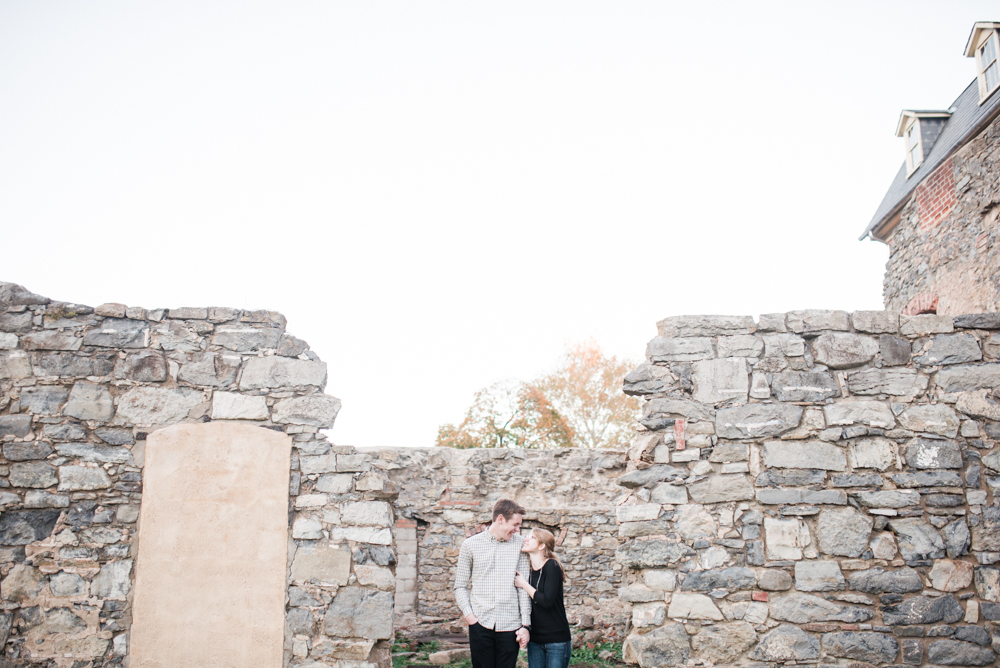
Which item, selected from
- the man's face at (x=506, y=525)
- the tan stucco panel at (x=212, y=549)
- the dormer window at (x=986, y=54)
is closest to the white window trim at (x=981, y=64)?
the dormer window at (x=986, y=54)

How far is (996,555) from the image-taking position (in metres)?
4.55

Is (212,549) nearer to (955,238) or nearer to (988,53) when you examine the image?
(955,238)

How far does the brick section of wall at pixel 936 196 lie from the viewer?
329 inches

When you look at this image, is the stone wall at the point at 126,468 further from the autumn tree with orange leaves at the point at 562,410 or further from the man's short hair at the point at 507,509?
the autumn tree with orange leaves at the point at 562,410

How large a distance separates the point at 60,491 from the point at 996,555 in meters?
6.55

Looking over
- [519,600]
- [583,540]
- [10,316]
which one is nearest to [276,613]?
[519,600]

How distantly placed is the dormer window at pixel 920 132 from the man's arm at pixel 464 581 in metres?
9.55

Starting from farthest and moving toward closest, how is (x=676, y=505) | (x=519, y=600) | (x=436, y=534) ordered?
(x=436, y=534) < (x=676, y=505) < (x=519, y=600)

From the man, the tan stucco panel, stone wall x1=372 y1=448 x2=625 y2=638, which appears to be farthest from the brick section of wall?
the tan stucco panel

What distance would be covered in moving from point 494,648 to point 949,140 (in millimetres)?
9357

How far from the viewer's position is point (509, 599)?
441 centimetres

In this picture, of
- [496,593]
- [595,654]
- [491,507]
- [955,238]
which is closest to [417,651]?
[595,654]

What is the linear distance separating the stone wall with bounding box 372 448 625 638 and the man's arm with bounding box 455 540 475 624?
5.17 m

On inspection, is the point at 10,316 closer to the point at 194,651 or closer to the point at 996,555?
the point at 194,651
